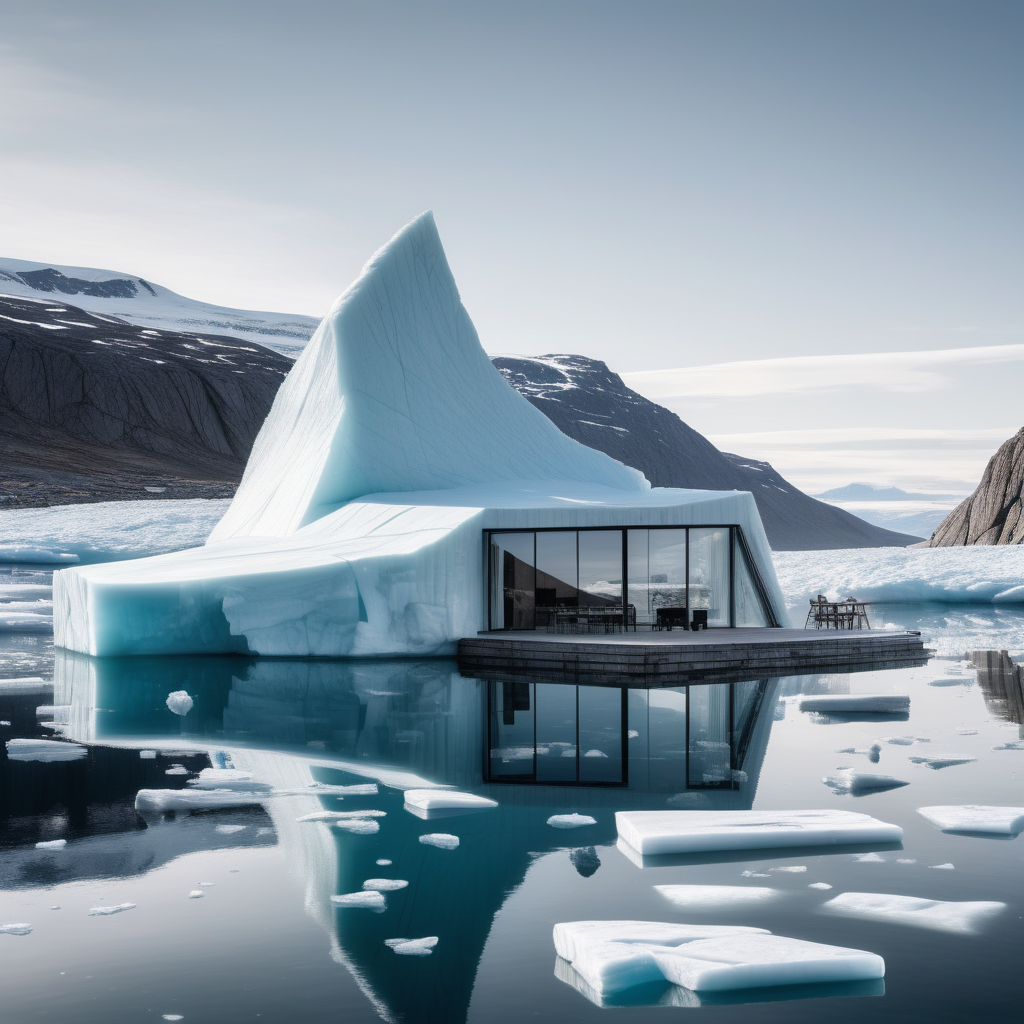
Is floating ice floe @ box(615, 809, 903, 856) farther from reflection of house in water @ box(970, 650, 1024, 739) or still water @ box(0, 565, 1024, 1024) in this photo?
reflection of house in water @ box(970, 650, 1024, 739)

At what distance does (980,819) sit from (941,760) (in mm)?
2088

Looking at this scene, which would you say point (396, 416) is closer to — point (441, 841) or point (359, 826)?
point (359, 826)

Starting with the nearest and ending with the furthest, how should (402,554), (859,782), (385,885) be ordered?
1. (385,885)
2. (859,782)
3. (402,554)

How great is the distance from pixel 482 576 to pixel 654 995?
478 inches

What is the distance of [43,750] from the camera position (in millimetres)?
8992

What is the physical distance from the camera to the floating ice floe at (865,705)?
1120 cm

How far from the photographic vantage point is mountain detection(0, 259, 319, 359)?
5630 inches

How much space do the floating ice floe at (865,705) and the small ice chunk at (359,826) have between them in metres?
5.94

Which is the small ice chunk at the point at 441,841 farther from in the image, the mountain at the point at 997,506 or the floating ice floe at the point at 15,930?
the mountain at the point at 997,506

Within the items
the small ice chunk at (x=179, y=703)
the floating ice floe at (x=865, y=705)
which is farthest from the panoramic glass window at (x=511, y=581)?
the floating ice floe at (x=865, y=705)

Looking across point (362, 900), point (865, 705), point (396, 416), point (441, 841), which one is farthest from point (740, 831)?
point (396, 416)

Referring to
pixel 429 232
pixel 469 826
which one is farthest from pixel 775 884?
pixel 429 232

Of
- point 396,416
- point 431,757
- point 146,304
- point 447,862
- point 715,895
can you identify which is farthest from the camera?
point 146,304

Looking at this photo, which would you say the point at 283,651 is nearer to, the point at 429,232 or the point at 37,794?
the point at 37,794
